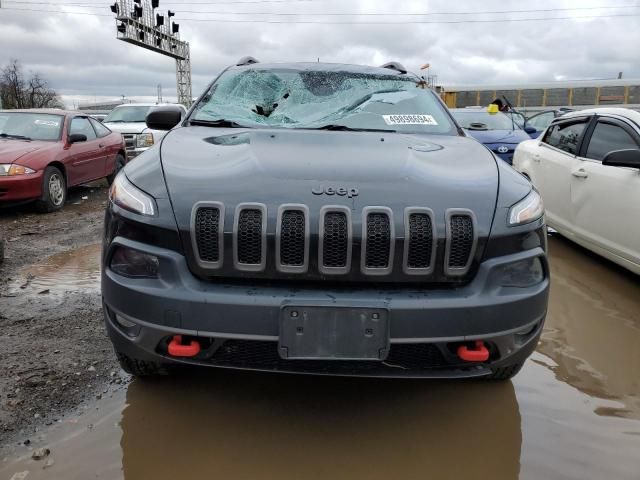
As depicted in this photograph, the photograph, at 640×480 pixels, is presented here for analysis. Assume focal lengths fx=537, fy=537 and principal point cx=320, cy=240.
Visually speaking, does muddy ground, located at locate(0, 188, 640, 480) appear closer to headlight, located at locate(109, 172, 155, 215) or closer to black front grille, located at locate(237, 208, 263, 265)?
black front grille, located at locate(237, 208, 263, 265)

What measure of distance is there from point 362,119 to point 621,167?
2333mm

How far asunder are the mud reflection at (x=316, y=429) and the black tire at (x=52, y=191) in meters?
5.85

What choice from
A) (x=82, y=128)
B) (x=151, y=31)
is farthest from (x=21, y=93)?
(x=82, y=128)

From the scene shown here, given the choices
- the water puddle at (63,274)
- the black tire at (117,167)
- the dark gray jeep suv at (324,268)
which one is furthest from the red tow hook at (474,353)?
the black tire at (117,167)

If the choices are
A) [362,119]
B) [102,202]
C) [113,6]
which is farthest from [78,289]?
[113,6]

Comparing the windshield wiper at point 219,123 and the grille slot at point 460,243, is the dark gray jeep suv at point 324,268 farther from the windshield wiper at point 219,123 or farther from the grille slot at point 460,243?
the windshield wiper at point 219,123

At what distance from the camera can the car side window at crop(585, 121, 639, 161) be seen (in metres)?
4.60

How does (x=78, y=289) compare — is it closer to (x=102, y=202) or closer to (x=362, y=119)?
(x=362, y=119)

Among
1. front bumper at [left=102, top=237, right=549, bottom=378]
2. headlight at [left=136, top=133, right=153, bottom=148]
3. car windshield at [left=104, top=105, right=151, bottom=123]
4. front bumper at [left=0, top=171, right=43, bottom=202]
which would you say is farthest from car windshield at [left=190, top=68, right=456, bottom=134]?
car windshield at [left=104, top=105, right=151, bottom=123]

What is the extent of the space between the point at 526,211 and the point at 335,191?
32.2 inches

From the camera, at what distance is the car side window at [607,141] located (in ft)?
15.1

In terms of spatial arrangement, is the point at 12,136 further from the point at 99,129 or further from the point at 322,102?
the point at 322,102

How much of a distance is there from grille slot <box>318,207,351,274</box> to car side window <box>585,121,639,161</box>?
140 inches

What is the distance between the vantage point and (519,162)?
21.9ft
